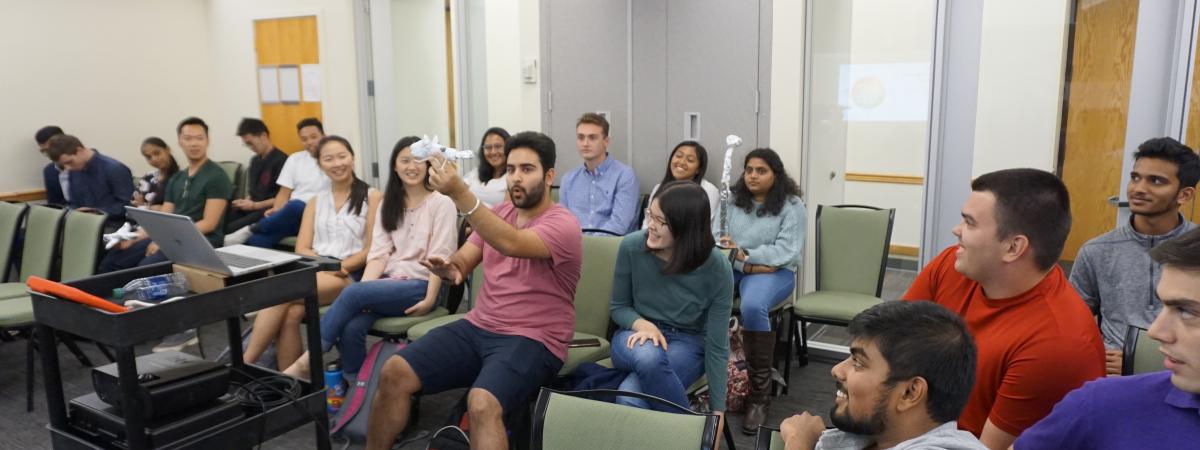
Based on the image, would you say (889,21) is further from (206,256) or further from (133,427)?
(133,427)

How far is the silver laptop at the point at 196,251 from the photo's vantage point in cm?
234

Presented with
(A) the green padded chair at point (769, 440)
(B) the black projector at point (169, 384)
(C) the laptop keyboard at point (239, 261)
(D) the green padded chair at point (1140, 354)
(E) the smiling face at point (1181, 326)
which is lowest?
(B) the black projector at point (169, 384)

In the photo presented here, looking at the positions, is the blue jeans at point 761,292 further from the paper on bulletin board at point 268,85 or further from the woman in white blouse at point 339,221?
the paper on bulletin board at point 268,85

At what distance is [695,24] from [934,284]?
2.87 m

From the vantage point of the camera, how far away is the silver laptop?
234 cm

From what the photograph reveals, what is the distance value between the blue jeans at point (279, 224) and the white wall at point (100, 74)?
93.7 inches

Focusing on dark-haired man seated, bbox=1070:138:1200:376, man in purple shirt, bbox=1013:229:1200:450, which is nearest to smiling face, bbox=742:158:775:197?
dark-haired man seated, bbox=1070:138:1200:376

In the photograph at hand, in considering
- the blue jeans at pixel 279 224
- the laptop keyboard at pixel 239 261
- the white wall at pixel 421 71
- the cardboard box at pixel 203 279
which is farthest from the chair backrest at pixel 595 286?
the white wall at pixel 421 71

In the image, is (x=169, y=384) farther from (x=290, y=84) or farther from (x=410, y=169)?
(x=290, y=84)

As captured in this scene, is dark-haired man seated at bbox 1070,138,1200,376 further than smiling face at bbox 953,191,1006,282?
Yes

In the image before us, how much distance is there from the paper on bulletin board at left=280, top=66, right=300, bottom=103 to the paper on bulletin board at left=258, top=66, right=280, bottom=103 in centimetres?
7

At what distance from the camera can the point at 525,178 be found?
9.11ft

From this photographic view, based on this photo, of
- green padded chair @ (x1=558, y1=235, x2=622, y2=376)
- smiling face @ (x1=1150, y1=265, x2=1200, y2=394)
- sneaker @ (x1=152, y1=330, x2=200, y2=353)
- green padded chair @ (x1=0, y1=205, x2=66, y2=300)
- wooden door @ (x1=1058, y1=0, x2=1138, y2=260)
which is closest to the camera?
smiling face @ (x1=1150, y1=265, x2=1200, y2=394)

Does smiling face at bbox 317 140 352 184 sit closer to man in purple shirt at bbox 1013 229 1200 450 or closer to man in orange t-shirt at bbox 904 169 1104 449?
man in orange t-shirt at bbox 904 169 1104 449
